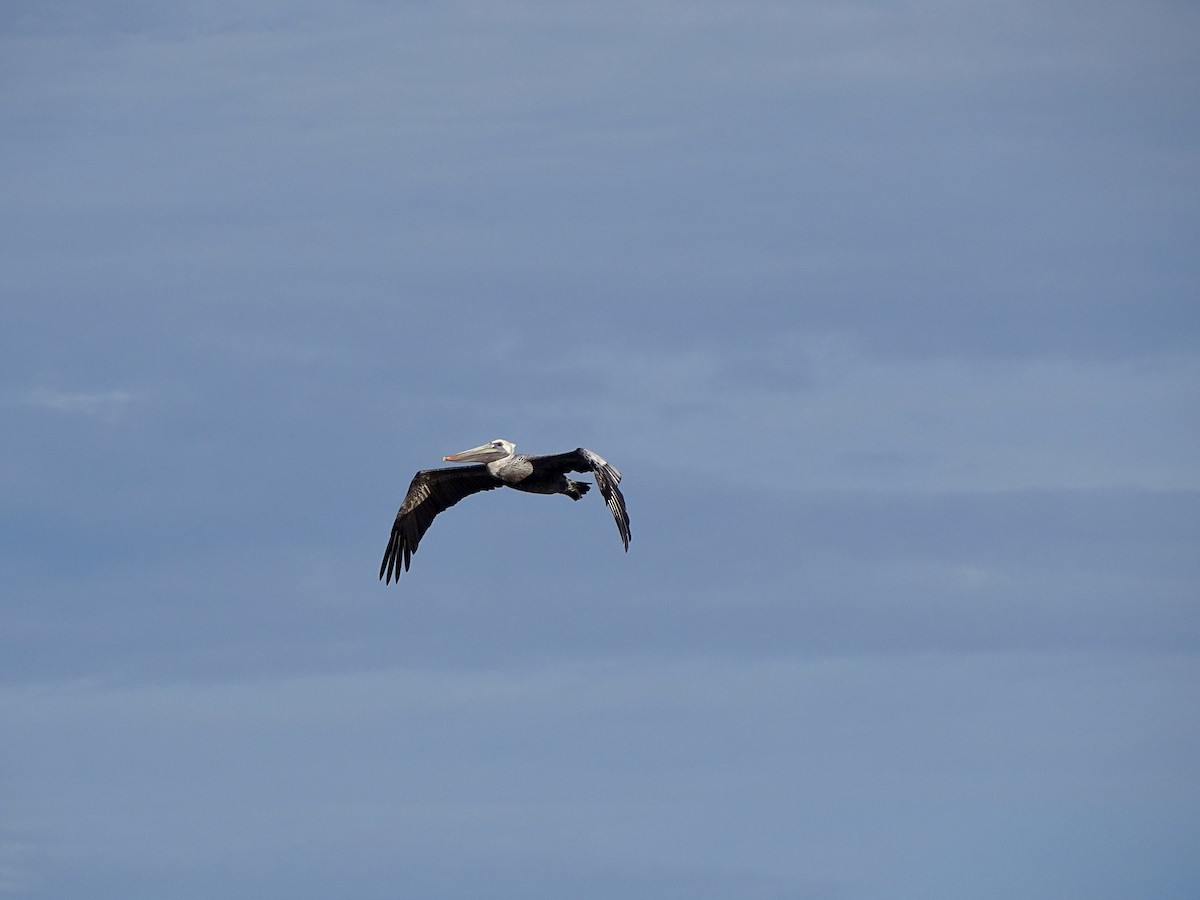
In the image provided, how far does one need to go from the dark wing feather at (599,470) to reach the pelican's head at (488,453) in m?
0.87

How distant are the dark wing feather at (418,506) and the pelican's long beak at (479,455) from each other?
2.51 ft

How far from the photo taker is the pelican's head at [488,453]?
36.8 metres

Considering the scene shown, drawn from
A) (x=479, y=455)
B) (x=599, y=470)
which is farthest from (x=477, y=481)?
(x=599, y=470)

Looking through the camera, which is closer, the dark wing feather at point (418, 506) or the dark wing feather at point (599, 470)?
the dark wing feather at point (599, 470)

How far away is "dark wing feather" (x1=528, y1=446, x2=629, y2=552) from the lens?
32.7 m

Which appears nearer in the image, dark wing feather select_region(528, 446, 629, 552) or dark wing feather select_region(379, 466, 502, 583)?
dark wing feather select_region(528, 446, 629, 552)

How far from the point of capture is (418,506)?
38.2 m

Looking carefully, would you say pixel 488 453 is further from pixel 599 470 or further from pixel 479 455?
pixel 599 470

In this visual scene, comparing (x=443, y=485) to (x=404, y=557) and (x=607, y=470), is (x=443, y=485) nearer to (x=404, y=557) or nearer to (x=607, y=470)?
(x=404, y=557)

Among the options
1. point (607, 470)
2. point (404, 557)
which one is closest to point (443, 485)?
point (404, 557)

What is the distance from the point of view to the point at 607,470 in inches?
1320

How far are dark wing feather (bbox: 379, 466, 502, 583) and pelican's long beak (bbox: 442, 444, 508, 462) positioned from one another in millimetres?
765

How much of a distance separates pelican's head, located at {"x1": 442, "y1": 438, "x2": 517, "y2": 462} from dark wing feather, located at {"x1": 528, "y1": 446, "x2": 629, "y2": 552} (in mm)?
870

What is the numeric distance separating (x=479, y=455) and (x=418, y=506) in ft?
6.55
